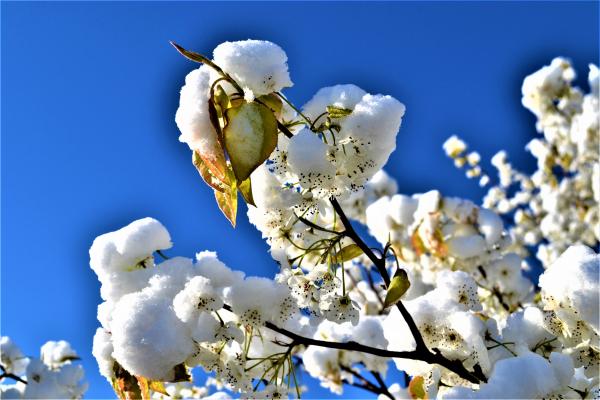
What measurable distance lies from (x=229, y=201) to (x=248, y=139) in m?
0.16

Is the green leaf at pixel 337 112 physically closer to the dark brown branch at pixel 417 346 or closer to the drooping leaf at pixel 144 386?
the dark brown branch at pixel 417 346

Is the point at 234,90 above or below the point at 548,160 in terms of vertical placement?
below

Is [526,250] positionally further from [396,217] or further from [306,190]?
[306,190]

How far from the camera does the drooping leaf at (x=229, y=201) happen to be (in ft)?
3.17

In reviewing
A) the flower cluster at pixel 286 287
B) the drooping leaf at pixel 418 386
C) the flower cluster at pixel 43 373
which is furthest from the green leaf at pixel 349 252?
the flower cluster at pixel 43 373

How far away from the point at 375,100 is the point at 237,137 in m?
0.28

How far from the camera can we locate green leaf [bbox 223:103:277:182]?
0.85m

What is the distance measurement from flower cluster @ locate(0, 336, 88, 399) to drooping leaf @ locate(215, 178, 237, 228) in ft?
5.66

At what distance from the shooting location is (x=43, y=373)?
2.41m

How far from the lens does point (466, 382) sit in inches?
47.1

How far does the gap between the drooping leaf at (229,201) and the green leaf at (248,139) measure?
3.3 inches

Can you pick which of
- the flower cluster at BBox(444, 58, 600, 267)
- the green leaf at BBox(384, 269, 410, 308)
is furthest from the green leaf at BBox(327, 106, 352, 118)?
Answer: the flower cluster at BBox(444, 58, 600, 267)

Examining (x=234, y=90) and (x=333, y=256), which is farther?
(x=333, y=256)

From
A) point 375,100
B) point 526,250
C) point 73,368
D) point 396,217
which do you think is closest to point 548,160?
point 526,250
